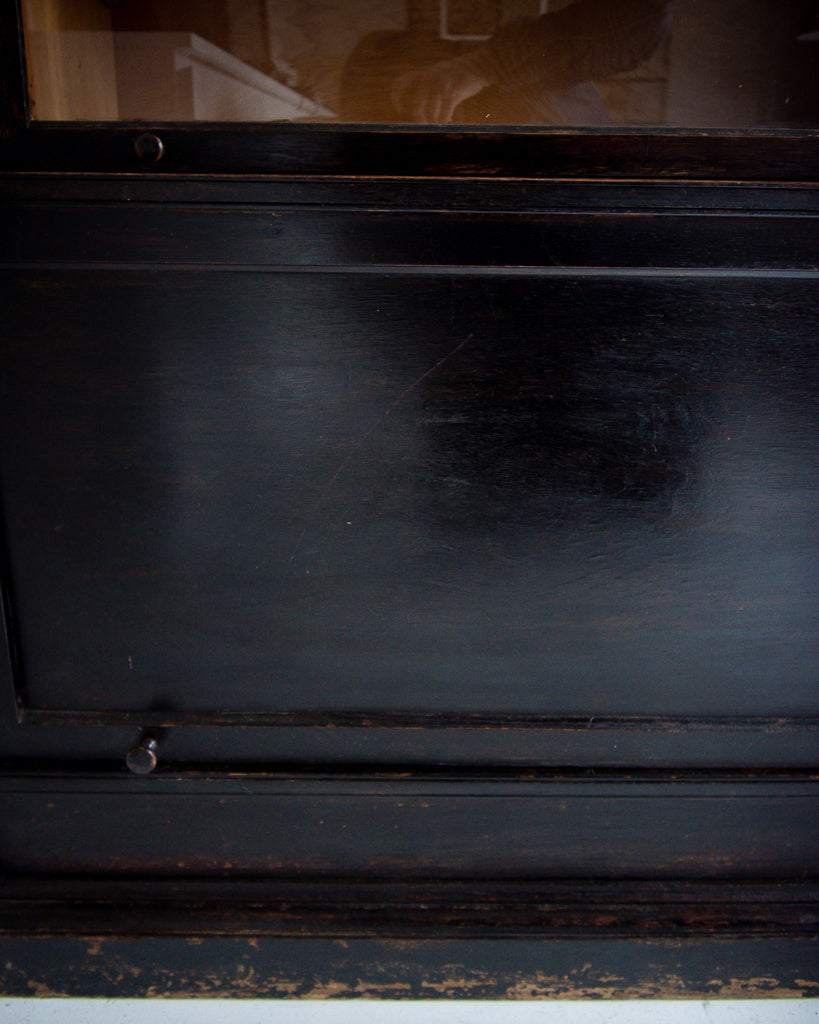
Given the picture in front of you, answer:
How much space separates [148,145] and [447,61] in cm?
26

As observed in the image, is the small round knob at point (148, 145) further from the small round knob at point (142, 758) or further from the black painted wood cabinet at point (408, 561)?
the small round knob at point (142, 758)

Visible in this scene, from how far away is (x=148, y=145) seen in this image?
509 millimetres

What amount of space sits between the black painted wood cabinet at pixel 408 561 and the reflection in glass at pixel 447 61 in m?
0.04

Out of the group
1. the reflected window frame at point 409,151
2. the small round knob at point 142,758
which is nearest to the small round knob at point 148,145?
the reflected window frame at point 409,151

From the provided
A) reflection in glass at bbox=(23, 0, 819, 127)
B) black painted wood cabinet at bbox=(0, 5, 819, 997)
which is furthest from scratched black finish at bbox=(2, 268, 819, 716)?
reflection in glass at bbox=(23, 0, 819, 127)

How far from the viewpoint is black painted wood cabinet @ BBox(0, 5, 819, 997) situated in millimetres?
531

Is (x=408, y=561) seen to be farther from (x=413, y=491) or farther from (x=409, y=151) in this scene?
(x=409, y=151)

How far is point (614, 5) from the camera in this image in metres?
0.55

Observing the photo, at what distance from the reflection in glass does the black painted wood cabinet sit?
42 mm

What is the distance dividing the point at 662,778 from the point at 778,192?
0.53 metres

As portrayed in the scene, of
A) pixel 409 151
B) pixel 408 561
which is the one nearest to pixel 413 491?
pixel 408 561

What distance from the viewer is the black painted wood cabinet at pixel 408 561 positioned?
531mm

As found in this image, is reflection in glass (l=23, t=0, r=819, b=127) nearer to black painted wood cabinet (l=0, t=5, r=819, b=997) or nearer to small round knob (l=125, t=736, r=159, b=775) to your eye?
black painted wood cabinet (l=0, t=5, r=819, b=997)

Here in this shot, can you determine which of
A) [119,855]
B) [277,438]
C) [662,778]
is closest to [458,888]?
[662,778]
